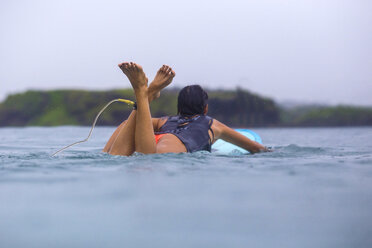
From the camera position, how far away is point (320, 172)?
2801 mm

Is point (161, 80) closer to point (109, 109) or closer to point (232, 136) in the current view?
point (232, 136)

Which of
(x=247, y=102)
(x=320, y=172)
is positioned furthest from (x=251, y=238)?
(x=247, y=102)

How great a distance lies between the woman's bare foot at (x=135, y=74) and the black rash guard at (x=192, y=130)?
552 mm

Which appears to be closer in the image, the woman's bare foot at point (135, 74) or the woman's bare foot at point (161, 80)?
the woman's bare foot at point (135, 74)

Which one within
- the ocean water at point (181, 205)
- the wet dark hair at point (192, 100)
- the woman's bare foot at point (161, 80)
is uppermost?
the woman's bare foot at point (161, 80)

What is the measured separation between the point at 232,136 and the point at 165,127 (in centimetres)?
66

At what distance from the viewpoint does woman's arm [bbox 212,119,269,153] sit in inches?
149

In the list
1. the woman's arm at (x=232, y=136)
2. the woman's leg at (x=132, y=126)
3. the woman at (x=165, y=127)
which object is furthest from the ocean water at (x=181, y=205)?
the woman's arm at (x=232, y=136)

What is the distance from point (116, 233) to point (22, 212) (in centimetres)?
52

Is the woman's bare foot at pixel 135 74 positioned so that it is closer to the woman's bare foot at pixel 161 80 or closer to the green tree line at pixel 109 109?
the woman's bare foot at pixel 161 80

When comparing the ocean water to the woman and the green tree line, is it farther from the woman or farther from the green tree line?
the green tree line

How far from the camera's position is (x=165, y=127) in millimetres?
3766

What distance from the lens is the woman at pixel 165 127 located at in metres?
3.27

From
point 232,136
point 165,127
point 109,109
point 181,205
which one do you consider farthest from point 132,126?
point 109,109
